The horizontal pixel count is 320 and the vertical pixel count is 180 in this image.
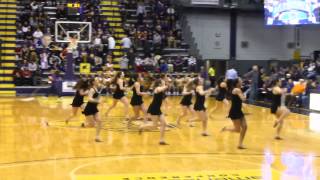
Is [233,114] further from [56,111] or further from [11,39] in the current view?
[11,39]

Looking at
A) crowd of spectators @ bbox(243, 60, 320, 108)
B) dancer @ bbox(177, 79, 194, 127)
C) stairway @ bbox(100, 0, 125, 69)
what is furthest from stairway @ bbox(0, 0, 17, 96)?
dancer @ bbox(177, 79, 194, 127)

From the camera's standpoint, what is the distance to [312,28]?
37.0 m

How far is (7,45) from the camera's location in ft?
97.6

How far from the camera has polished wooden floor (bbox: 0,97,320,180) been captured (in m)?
9.96

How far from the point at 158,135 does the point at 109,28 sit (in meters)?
19.1

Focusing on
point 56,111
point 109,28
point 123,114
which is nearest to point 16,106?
point 56,111

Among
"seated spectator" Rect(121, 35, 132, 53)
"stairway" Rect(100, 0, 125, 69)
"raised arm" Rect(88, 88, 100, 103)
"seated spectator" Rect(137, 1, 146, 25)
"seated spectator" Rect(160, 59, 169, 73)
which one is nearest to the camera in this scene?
"raised arm" Rect(88, 88, 100, 103)

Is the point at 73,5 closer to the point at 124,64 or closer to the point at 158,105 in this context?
the point at 124,64

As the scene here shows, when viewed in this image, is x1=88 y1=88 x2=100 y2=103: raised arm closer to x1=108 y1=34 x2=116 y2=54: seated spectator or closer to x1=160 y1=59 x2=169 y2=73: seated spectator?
x1=160 y1=59 x2=169 y2=73: seated spectator

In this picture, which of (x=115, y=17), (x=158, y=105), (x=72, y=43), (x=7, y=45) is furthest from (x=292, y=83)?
(x=7, y=45)

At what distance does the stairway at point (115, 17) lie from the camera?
1264 inches

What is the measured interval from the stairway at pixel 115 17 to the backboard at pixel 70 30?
3512 millimetres

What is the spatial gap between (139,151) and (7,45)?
19.9m

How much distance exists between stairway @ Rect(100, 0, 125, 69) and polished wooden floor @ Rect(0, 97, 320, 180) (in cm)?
1445
